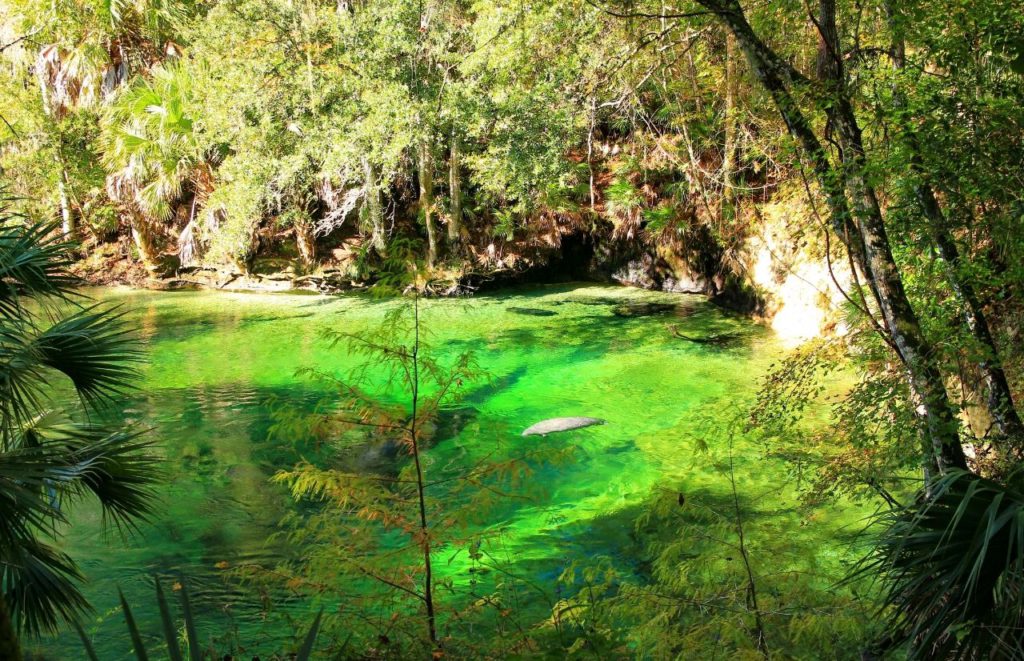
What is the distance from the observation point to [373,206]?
1612 cm

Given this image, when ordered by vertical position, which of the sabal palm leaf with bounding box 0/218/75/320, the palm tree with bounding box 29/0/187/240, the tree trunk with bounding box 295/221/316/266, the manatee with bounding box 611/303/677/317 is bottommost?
the manatee with bounding box 611/303/677/317

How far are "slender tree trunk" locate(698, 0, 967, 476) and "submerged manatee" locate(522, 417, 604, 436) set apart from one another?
176 inches

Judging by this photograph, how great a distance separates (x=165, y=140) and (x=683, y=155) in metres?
11.9

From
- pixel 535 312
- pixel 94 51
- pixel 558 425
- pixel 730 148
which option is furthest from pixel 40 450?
pixel 94 51

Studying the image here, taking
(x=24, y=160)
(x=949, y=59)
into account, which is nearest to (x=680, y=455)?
(x=949, y=59)

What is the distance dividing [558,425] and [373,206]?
9593 millimetres

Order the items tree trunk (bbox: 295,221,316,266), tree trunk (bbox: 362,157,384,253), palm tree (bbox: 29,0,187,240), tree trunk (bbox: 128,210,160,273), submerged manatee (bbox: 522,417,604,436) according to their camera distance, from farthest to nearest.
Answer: tree trunk (bbox: 128,210,160,273), palm tree (bbox: 29,0,187,240), tree trunk (bbox: 295,221,316,266), tree trunk (bbox: 362,157,384,253), submerged manatee (bbox: 522,417,604,436)

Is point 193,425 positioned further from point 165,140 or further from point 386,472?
point 165,140

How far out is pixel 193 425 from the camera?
877 centimetres

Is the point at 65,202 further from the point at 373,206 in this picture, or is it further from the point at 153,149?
the point at 373,206

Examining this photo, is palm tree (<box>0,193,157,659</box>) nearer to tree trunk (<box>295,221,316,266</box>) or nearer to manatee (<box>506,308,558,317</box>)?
manatee (<box>506,308,558,317</box>)

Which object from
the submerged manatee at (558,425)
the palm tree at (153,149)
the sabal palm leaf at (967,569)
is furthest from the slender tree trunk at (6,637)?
the palm tree at (153,149)

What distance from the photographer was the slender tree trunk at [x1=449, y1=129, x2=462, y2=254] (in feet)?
52.5

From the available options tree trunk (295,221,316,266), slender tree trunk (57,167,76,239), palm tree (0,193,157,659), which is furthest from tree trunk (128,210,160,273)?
palm tree (0,193,157,659)
